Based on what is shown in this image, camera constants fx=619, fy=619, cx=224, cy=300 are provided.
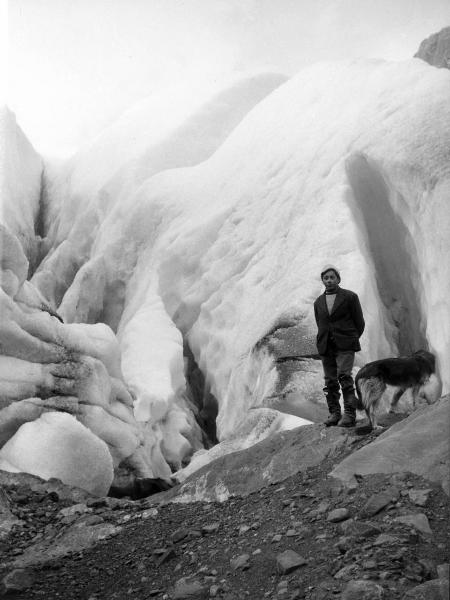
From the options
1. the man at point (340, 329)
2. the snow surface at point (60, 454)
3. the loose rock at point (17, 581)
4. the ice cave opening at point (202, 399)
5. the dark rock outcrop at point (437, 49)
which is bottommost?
the ice cave opening at point (202, 399)

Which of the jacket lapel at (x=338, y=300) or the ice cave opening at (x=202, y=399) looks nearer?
the jacket lapel at (x=338, y=300)

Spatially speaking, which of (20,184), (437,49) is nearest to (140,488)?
(437,49)

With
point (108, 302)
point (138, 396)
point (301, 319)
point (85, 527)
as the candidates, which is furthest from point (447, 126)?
point (108, 302)

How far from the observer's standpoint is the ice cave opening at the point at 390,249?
9930 millimetres

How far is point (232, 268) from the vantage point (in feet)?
43.5

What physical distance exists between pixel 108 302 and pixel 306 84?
8231mm

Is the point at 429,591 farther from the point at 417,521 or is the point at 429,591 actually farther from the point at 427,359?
the point at 427,359

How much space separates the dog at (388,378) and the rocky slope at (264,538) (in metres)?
0.25

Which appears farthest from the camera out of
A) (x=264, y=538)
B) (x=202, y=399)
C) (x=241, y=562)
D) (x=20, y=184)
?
(x=20, y=184)

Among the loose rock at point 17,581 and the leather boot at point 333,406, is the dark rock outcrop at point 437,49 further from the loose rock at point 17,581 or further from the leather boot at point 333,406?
the loose rock at point 17,581

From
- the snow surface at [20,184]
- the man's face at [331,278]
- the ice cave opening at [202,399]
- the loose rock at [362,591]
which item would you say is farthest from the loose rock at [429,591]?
the snow surface at [20,184]

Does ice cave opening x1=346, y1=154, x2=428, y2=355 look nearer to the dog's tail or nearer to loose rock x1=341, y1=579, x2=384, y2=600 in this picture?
the dog's tail

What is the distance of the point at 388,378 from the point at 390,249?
625 cm

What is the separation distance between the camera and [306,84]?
1697 centimetres
